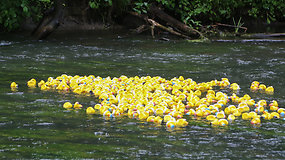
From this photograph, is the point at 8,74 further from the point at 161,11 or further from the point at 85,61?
the point at 161,11

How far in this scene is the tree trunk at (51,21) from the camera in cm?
1259

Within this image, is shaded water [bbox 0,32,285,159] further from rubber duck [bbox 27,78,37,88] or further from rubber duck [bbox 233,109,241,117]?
rubber duck [bbox 233,109,241,117]

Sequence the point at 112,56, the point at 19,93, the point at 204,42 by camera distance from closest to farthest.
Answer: the point at 19,93 → the point at 112,56 → the point at 204,42

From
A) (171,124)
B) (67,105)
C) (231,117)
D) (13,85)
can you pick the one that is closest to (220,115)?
(231,117)

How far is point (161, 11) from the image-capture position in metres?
14.6

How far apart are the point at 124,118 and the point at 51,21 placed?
803 cm

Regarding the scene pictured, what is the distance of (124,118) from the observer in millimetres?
5270

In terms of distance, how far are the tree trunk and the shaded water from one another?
311 millimetres

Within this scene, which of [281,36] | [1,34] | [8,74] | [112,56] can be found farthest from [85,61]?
[281,36]

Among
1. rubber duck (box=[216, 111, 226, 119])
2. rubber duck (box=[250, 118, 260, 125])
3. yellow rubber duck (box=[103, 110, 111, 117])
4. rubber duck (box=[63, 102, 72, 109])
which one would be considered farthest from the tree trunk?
rubber duck (box=[250, 118, 260, 125])

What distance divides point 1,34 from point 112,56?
5.09 m

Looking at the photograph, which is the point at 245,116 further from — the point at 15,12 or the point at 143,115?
the point at 15,12

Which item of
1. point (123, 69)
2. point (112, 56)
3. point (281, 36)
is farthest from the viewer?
point (281, 36)

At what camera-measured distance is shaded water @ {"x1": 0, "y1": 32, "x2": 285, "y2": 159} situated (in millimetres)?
4105
